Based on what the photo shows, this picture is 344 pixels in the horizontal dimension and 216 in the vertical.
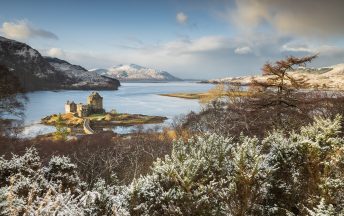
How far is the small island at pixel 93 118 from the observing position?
295 feet

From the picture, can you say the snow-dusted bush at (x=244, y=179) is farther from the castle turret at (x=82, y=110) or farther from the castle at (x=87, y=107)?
the castle at (x=87, y=107)

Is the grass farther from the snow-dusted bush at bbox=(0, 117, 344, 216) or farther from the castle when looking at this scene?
the snow-dusted bush at bbox=(0, 117, 344, 216)

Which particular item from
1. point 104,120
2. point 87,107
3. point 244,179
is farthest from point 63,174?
point 87,107

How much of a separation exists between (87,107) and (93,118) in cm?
731

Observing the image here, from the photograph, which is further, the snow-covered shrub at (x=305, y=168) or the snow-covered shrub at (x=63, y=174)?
the snow-covered shrub at (x=63, y=174)

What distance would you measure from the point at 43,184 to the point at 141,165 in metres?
26.1

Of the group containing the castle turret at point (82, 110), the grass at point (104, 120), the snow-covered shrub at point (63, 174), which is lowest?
the grass at point (104, 120)

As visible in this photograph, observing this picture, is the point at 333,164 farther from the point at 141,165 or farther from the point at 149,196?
the point at 141,165

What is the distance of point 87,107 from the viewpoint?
104 meters

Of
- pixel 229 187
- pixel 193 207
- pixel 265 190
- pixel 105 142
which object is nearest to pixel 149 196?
pixel 193 207

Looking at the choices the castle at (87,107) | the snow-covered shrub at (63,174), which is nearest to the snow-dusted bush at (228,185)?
the snow-covered shrub at (63,174)

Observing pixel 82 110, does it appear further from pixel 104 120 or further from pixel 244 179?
pixel 244 179

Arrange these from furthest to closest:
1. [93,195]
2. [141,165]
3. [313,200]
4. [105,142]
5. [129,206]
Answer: [105,142] < [141,165] < [313,200] < [129,206] < [93,195]

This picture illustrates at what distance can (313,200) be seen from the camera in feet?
28.1
